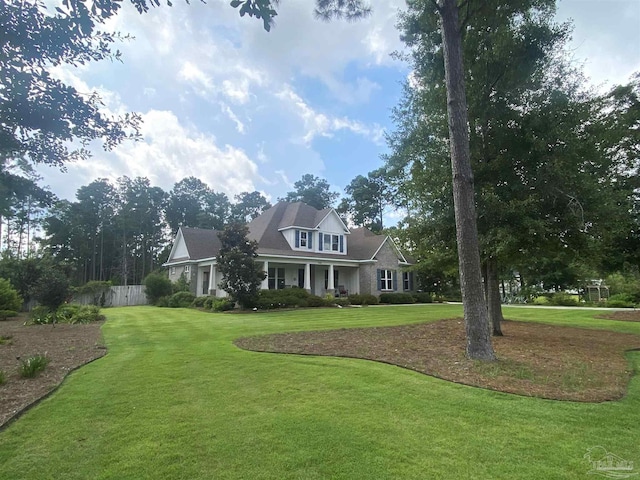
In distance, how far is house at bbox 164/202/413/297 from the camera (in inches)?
989

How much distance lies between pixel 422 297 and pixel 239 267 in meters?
15.1

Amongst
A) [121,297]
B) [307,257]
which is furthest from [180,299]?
[307,257]

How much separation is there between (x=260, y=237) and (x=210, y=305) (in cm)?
624

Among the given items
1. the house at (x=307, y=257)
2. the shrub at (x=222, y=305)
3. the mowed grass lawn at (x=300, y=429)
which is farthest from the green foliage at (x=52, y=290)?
the mowed grass lawn at (x=300, y=429)

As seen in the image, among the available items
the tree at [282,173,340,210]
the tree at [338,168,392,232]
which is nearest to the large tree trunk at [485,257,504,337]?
the tree at [338,168,392,232]

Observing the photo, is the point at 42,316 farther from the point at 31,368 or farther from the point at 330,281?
the point at 330,281

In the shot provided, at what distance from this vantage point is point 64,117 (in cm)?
385

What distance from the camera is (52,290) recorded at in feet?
49.3

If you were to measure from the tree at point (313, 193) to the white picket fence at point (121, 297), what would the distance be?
88.8ft

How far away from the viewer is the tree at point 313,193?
170 ft

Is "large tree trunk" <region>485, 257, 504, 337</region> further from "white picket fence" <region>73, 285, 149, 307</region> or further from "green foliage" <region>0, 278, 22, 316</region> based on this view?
"white picket fence" <region>73, 285, 149, 307</region>

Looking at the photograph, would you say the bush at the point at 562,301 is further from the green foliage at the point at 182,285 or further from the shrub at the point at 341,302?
the green foliage at the point at 182,285

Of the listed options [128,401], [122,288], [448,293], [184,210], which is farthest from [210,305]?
[184,210]

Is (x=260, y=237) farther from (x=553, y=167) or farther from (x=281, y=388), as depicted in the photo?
(x=281, y=388)
